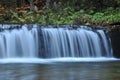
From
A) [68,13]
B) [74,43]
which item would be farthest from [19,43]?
[68,13]

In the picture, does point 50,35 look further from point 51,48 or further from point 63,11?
point 63,11

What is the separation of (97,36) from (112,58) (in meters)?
1.23

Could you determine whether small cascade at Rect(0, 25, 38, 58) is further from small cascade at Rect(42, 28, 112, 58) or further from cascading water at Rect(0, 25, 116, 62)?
small cascade at Rect(42, 28, 112, 58)

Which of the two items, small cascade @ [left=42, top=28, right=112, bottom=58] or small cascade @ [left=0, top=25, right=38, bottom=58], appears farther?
small cascade @ [left=42, top=28, right=112, bottom=58]

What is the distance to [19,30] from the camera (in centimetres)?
1659

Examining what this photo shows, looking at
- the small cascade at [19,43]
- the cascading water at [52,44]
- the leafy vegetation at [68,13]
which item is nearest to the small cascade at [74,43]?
the cascading water at [52,44]

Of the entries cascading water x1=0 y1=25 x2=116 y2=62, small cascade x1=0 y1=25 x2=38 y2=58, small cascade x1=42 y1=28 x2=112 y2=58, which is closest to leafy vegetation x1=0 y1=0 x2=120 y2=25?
small cascade x1=42 y1=28 x2=112 y2=58

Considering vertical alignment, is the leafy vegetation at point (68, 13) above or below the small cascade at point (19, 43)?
above

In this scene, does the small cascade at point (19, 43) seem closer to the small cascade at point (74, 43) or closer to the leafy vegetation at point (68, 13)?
the small cascade at point (74, 43)

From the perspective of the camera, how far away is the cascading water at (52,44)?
1586cm

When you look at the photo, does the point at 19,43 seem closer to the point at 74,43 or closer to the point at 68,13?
the point at 74,43

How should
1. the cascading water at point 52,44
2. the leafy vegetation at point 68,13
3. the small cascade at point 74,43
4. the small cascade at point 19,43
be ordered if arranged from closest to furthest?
1. the small cascade at point 19,43
2. the cascading water at point 52,44
3. the small cascade at point 74,43
4. the leafy vegetation at point 68,13

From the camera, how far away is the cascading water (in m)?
15.9

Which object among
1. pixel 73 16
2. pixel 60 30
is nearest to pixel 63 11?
pixel 73 16
